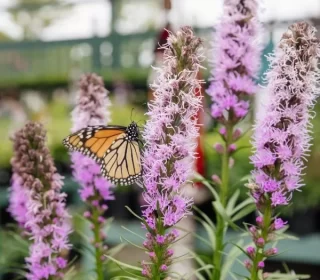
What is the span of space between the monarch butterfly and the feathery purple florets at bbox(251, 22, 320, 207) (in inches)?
20.2

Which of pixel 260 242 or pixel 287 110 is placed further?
pixel 260 242

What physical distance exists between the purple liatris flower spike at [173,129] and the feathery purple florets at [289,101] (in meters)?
0.23

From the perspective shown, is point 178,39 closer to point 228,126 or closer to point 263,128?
point 263,128

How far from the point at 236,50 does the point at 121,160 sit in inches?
22.9

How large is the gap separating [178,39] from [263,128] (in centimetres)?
34

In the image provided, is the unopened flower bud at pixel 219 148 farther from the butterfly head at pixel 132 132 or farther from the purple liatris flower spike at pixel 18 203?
the purple liatris flower spike at pixel 18 203

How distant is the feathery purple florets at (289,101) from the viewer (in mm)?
1459

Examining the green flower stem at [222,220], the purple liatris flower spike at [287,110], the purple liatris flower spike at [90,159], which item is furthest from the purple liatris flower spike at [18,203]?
the purple liatris flower spike at [287,110]

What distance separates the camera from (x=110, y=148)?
209 centimetres

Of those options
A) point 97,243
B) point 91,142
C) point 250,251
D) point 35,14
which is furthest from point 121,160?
point 35,14

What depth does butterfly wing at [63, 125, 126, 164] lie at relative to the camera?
193cm

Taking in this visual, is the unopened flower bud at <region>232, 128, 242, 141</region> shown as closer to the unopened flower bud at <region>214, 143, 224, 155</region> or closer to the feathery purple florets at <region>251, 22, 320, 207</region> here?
the unopened flower bud at <region>214, 143, 224, 155</region>

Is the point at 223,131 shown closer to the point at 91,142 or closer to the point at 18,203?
the point at 91,142

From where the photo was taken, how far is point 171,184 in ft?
Result: 4.46
